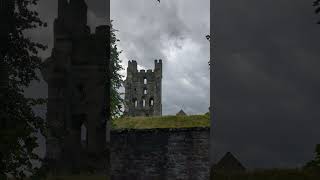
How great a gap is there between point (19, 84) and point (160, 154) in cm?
239

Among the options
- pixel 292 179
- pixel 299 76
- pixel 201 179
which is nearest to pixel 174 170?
pixel 201 179

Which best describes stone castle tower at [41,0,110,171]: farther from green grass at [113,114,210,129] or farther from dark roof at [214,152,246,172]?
dark roof at [214,152,246,172]

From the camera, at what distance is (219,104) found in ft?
21.2

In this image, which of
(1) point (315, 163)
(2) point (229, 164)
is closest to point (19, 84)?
(2) point (229, 164)

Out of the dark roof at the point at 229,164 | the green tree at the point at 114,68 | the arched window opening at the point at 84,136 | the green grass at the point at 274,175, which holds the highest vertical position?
the green tree at the point at 114,68

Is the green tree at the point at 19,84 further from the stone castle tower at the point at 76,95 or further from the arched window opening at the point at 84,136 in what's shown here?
the arched window opening at the point at 84,136

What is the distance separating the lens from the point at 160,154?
7820mm

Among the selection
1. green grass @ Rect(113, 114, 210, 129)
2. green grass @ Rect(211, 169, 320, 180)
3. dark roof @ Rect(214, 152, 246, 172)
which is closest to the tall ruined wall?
green grass @ Rect(113, 114, 210, 129)

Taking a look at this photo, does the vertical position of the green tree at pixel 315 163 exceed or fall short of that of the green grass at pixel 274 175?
it exceeds it

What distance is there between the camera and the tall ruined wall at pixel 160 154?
7391mm

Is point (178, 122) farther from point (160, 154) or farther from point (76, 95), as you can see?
point (76, 95)

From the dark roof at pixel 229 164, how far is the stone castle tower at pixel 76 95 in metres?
1.65

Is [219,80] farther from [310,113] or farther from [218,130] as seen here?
[310,113]

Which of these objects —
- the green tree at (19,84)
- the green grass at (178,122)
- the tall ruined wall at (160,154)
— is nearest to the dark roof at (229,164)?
the tall ruined wall at (160,154)
